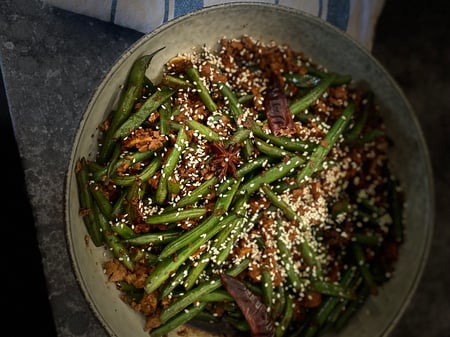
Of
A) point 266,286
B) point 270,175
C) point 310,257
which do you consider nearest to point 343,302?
point 310,257

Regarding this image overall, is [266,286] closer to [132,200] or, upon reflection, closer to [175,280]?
[175,280]

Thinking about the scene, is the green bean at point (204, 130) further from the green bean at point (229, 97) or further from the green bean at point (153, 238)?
the green bean at point (153, 238)

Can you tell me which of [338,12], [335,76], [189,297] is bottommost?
[189,297]

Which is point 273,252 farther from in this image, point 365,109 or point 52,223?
point 52,223

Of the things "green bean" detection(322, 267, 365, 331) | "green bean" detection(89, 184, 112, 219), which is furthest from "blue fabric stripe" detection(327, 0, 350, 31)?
"green bean" detection(89, 184, 112, 219)

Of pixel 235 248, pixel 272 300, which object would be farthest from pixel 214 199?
pixel 272 300
